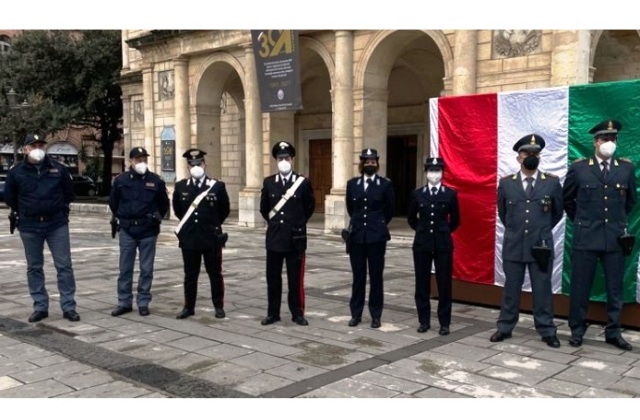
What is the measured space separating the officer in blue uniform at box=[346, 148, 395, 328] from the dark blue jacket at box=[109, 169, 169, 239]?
2345 millimetres

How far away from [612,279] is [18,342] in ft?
18.7

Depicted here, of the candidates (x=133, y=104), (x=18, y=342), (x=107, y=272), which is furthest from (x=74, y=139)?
(x=18, y=342)

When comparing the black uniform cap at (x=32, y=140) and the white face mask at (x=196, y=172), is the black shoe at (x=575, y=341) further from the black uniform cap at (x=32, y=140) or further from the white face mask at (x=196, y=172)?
the black uniform cap at (x=32, y=140)

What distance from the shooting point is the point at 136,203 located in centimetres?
685

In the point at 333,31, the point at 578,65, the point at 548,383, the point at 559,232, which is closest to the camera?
the point at 548,383

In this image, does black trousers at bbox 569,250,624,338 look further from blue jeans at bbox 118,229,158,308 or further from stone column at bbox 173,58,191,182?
stone column at bbox 173,58,191,182

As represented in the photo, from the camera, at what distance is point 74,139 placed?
51.5m

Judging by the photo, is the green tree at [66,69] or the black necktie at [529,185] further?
the green tree at [66,69]

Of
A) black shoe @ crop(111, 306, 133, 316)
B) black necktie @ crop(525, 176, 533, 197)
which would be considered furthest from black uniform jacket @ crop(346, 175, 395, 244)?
black shoe @ crop(111, 306, 133, 316)

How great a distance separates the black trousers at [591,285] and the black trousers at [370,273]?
6.18 feet

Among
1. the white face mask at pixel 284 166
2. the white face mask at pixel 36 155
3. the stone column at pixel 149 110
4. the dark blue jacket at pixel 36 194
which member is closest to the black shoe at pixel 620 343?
the white face mask at pixel 284 166

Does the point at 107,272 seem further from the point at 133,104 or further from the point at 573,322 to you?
the point at 133,104

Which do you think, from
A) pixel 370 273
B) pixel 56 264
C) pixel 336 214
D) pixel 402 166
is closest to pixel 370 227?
pixel 370 273

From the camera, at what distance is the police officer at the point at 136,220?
6.85m
